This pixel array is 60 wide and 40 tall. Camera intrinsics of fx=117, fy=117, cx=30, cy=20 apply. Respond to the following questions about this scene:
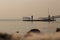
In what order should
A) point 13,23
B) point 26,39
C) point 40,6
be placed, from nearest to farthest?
point 26,39 < point 13,23 < point 40,6

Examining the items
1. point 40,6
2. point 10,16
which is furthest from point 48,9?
point 10,16

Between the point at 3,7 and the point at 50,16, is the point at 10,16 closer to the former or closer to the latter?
the point at 3,7

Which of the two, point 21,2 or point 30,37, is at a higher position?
point 21,2

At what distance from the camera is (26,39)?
0.41 meters

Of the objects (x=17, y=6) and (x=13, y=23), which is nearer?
(x=13, y=23)

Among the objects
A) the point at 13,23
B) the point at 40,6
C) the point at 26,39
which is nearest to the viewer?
the point at 26,39

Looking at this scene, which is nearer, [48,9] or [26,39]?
[26,39]

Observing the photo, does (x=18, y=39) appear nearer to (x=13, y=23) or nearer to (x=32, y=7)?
(x=13, y=23)

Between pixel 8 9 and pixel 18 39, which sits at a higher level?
pixel 8 9

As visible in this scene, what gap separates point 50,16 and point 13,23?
0.85 feet

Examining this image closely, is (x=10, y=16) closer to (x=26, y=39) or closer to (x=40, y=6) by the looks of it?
(x=40, y=6)

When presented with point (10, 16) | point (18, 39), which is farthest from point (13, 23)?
point (18, 39)

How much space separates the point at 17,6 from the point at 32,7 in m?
0.11

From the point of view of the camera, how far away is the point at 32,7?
88cm
